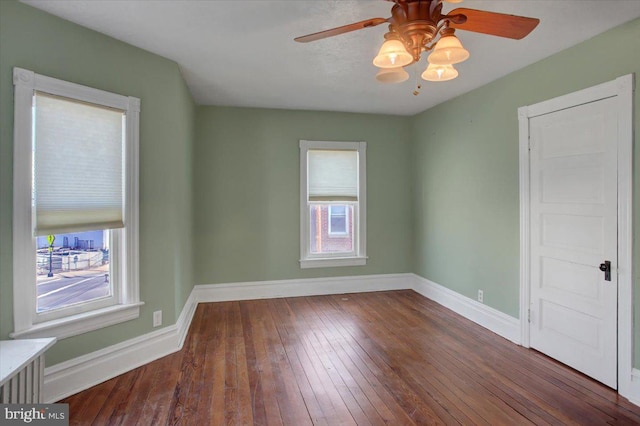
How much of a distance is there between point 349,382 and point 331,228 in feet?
9.36

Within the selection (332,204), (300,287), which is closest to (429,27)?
(332,204)

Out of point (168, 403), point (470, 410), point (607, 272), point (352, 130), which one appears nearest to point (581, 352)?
point (607, 272)

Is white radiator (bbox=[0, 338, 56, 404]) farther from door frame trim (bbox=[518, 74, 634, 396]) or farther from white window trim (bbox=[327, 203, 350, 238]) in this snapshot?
door frame trim (bbox=[518, 74, 634, 396])

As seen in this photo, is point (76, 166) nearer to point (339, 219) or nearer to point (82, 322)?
point (82, 322)

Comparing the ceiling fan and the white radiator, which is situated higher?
the ceiling fan

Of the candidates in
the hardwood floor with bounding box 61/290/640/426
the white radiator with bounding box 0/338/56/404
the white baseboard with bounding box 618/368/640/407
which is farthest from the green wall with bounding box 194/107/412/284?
the white baseboard with bounding box 618/368/640/407

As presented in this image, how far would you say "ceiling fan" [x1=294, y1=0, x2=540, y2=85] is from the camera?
172cm

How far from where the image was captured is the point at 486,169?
3.97m

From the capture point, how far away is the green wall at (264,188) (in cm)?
489

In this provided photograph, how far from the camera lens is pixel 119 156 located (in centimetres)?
288

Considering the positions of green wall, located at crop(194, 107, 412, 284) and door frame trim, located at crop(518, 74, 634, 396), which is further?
green wall, located at crop(194, 107, 412, 284)

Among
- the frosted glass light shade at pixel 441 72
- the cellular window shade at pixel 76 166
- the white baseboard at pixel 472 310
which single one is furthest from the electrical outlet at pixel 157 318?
the white baseboard at pixel 472 310

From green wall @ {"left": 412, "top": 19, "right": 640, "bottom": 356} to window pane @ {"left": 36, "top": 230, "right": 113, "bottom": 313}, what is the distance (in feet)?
12.3

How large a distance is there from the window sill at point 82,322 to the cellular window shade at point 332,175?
9.55 ft
